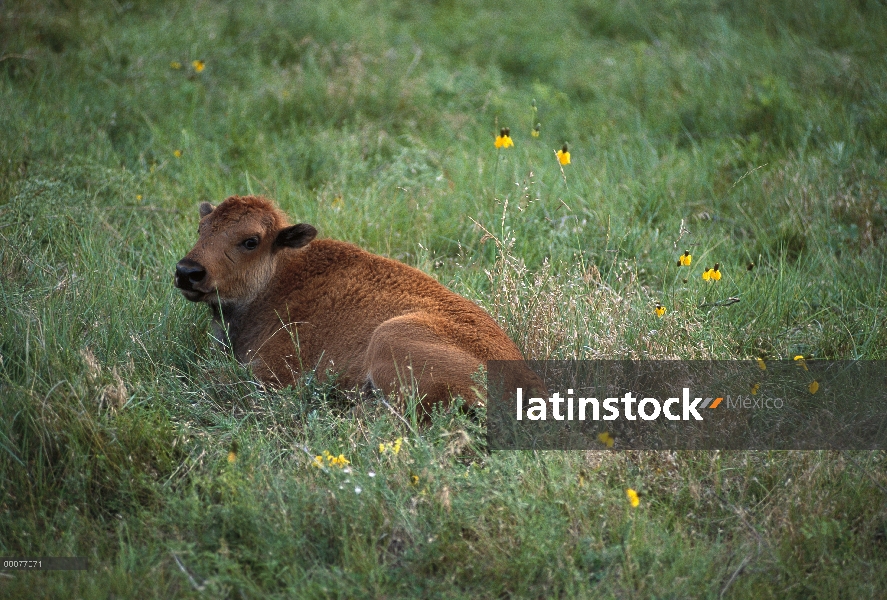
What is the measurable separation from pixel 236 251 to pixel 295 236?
0.38 meters

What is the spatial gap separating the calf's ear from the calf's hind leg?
34.9 inches

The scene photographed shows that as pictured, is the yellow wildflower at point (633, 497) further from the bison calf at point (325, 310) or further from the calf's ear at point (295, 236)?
the calf's ear at point (295, 236)

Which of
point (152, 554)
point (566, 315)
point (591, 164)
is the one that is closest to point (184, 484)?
point (152, 554)

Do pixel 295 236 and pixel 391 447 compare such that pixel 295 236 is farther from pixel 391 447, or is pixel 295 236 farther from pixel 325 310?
pixel 391 447

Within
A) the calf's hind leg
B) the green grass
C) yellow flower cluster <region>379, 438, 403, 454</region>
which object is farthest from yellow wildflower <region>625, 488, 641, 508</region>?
yellow flower cluster <region>379, 438, 403, 454</region>

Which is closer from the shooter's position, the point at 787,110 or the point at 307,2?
the point at 787,110

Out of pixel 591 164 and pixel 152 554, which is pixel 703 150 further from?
pixel 152 554

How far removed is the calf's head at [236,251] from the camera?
5.27 metres

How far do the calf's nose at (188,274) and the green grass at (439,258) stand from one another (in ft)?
1.29

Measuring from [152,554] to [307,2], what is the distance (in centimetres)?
789

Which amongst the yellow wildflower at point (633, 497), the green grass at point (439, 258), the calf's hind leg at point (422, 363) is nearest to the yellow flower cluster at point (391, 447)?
the green grass at point (439, 258)

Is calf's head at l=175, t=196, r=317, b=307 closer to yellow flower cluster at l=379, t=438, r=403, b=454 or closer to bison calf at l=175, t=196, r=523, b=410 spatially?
bison calf at l=175, t=196, r=523, b=410

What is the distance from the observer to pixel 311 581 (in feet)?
11.5

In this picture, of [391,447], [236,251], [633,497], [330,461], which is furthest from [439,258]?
[633,497]
